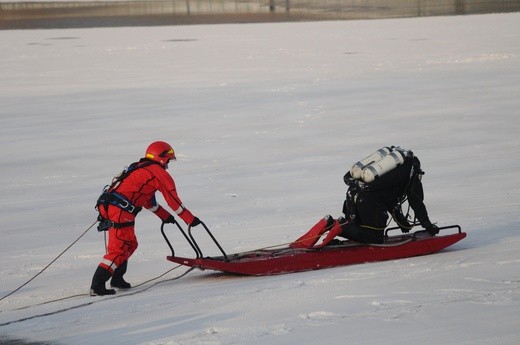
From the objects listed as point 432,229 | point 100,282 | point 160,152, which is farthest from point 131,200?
point 432,229

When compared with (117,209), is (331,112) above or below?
below

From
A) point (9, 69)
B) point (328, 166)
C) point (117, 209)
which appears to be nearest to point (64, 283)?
point (117, 209)

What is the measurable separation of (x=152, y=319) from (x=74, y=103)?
1359 cm

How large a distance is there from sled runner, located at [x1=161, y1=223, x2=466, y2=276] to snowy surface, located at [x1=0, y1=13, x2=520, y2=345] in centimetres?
12

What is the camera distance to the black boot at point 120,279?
7.96 meters

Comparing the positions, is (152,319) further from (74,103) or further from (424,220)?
(74,103)

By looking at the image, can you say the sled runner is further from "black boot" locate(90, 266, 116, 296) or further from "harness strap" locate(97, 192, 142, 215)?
"black boot" locate(90, 266, 116, 296)

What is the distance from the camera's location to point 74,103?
1984 cm

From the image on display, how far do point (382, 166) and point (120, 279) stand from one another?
233 centimetres

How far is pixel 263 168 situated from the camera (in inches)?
531

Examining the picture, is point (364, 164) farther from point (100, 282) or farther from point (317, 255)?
point (100, 282)

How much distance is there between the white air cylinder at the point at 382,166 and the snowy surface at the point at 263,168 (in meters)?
0.74

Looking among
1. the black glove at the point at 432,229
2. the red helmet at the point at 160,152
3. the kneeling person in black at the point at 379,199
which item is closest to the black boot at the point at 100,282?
the red helmet at the point at 160,152

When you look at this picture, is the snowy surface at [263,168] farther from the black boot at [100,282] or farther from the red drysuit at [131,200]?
the red drysuit at [131,200]
